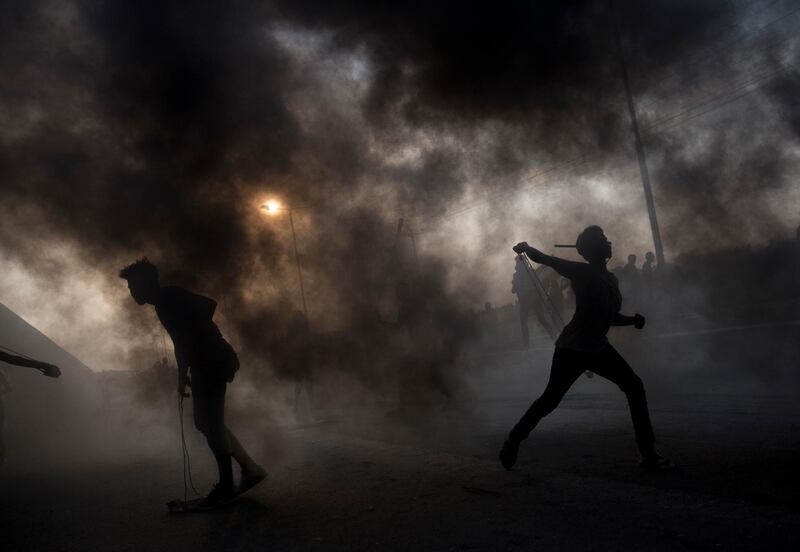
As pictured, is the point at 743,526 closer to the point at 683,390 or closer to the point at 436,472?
the point at 436,472

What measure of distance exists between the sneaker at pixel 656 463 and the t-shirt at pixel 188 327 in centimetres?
272

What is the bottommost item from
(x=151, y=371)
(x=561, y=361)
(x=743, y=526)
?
(x=743, y=526)

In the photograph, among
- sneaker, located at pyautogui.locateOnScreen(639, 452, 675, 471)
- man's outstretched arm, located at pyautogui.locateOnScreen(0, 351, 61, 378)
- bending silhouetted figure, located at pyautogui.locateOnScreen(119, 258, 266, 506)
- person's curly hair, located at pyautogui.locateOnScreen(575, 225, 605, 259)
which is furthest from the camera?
man's outstretched arm, located at pyautogui.locateOnScreen(0, 351, 61, 378)

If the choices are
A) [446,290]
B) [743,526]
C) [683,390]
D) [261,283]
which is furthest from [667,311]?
[743,526]

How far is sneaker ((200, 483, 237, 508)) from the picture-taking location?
3.76 metres

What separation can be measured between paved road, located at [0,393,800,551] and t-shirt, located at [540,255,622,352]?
2.50 feet

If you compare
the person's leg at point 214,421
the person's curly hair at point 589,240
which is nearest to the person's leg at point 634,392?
the person's curly hair at point 589,240

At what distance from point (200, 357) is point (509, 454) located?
6.81ft

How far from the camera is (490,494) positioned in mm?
3283

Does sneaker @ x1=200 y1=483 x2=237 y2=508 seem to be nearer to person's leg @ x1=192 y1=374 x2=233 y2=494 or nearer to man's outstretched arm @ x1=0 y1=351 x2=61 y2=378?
person's leg @ x1=192 y1=374 x2=233 y2=494

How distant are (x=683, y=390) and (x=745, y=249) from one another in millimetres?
6237

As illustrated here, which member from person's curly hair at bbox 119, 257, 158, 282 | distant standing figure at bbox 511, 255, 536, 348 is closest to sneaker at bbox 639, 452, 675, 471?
person's curly hair at bbox 119, 257, 158, 282

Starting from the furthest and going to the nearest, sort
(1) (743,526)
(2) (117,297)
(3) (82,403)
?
(3) (82,403)
(2) (117,297)
(1) (743,526)

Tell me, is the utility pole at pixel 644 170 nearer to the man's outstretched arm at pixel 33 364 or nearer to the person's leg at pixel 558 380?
the person's leg at pixel 558 380
